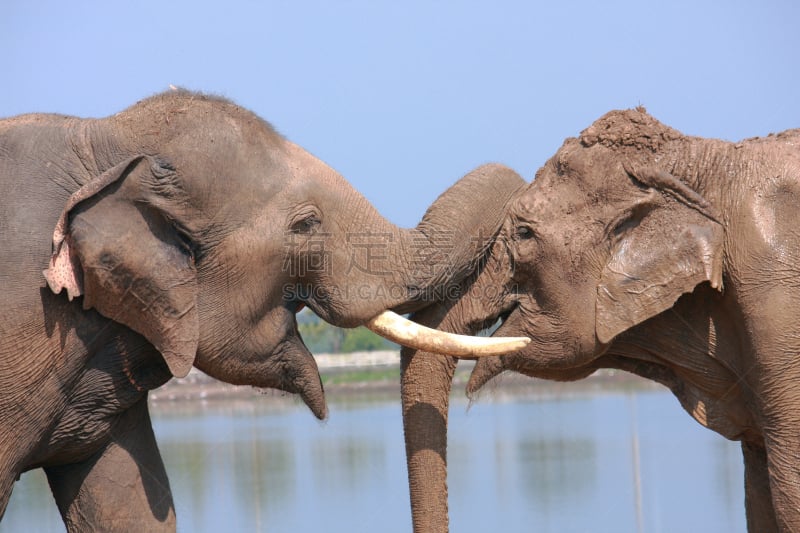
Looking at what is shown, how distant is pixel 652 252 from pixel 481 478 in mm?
8273

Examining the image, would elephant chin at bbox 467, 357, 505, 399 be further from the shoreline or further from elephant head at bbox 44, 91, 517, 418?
the shoreline

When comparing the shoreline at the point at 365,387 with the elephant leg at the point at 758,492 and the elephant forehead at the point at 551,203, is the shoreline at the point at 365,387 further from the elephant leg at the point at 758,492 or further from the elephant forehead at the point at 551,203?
the elephant forehead at the point at 551,203

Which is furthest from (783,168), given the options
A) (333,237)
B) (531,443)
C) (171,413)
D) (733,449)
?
(171,413)

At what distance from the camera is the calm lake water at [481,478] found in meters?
12.0

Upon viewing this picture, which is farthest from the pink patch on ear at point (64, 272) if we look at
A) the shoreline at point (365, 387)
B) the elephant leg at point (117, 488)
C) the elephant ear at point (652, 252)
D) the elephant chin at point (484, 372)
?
the shoreline at point (365, 387)

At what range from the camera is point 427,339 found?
6082mm

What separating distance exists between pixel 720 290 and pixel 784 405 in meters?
0.64

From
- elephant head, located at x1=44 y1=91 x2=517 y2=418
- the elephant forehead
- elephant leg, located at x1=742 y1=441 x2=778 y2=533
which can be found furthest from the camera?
elephant leg, located at x1=742 y1=441 x2=778 y2=533

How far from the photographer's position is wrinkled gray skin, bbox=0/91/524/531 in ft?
17.8

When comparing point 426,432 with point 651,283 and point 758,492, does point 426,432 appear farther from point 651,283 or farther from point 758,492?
point 758,492

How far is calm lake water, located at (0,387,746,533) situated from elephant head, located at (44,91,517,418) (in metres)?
4.63

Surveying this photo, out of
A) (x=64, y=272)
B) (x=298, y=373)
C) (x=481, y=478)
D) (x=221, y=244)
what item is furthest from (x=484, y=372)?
(x=481, y=478)

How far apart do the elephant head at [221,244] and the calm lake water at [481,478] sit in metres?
4.63

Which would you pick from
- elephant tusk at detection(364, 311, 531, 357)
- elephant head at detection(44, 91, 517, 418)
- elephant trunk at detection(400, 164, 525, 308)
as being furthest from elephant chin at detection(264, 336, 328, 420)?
elephant trunk at detection(400, 164, 525, 308)
